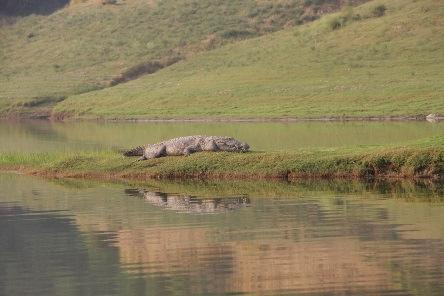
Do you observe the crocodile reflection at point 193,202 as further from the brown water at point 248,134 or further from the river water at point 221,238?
the brown water at point 248,134

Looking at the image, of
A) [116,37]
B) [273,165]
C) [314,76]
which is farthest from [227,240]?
[116,37]

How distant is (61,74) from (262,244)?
69643mm

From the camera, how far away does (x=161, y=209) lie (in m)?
22.7

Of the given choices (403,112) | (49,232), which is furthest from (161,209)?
(403,112)

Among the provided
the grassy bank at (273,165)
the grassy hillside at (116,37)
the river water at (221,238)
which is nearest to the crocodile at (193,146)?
the grassy bank at (273,165)

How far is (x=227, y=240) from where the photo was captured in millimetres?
18109

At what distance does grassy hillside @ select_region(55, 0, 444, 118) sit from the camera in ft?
193

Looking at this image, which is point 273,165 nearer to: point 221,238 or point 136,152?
point 136,152

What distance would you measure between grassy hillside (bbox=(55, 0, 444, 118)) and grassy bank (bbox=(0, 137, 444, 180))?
82.5 feet

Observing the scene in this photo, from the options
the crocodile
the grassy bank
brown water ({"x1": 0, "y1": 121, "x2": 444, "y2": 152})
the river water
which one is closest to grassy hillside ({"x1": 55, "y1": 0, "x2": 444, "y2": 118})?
brown water ({"x1": 0, "y1": 121, "x2": 444, "y2": 152})

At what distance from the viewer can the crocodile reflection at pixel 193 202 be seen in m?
22.4

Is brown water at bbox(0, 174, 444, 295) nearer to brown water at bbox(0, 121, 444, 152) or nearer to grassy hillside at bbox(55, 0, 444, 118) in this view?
brown water at bbox(0, 121, 444, 152)

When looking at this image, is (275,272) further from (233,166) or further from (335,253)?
(233,166)

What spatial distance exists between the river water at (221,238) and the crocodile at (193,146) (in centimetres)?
197
